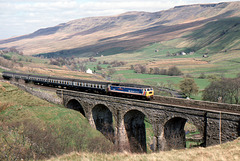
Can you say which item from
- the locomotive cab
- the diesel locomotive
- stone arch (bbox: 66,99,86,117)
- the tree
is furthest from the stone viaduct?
the tree

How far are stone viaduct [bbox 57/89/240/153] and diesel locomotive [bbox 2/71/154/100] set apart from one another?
300 centimetres

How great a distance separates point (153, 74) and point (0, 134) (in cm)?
13197

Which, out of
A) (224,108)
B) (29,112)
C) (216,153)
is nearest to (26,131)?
(29,112)

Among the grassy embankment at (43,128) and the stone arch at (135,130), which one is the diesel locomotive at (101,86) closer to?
the stone arch at (135,130)

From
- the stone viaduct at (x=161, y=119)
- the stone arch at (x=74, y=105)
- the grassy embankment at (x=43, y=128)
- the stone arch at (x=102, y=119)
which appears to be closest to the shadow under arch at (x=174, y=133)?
the stone viaduct at (x=161, y=119)

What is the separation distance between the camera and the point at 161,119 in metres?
35.8

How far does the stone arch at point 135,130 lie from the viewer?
42500mm

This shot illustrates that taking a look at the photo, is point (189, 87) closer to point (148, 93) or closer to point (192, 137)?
point (192, 137)

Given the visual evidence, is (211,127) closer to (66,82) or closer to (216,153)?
(216,153)

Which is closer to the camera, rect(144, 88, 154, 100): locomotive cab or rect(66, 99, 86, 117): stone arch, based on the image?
rect(144, 88, 154, 100): locomotive cab

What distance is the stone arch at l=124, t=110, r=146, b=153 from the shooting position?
1673 inches

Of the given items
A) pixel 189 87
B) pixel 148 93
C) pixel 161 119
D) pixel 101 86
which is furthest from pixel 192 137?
pixel 189 87

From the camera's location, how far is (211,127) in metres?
30.3

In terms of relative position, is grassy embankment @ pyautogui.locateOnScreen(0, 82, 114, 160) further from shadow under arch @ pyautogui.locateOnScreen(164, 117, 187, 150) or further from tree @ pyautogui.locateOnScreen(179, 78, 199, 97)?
tree @ pyautogui.locateOnScreen(179, 78, 199, 97)
